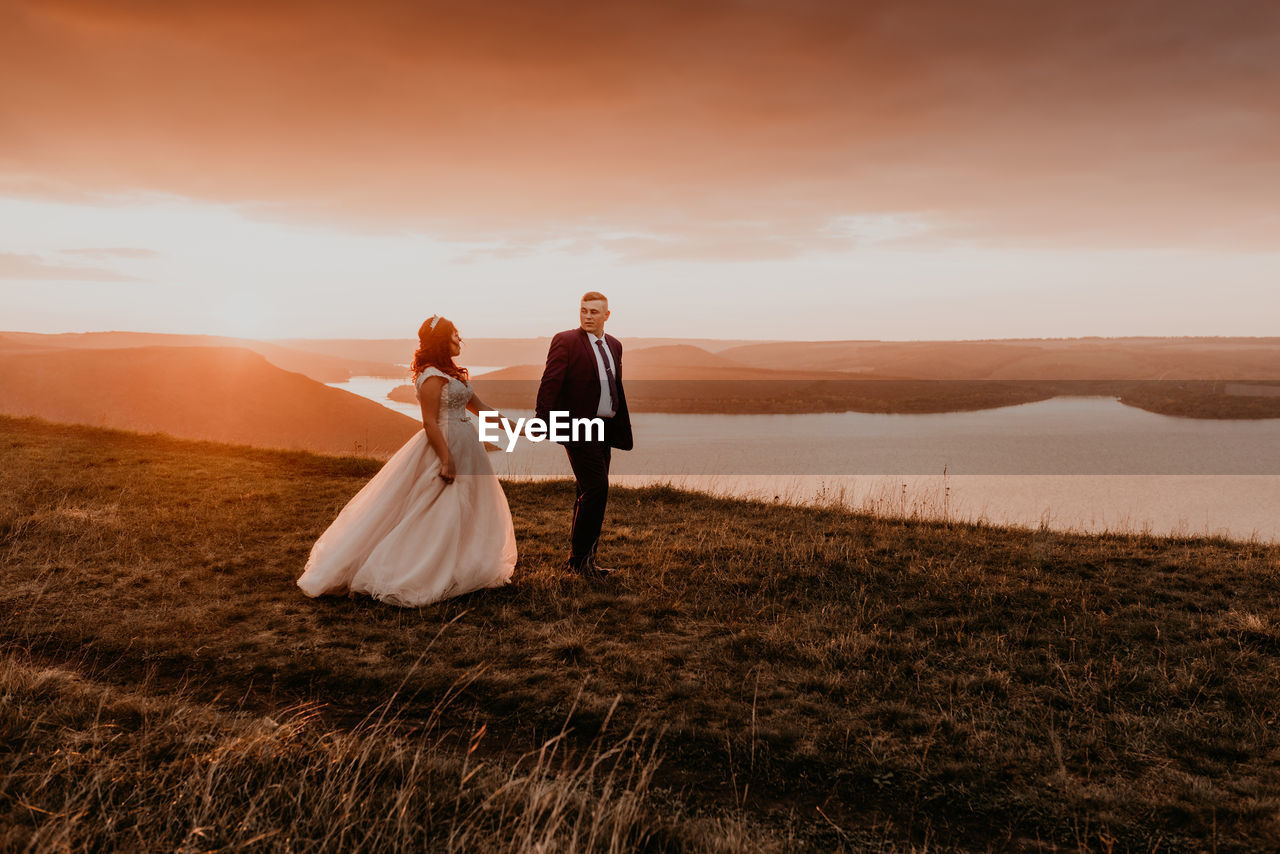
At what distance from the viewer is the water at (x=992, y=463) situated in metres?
26.6

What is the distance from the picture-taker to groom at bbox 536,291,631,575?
7.96m

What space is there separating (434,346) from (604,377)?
188 centimetres

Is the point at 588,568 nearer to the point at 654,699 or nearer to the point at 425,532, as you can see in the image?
the point at 425,532

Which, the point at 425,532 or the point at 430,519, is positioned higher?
the point at 430,519

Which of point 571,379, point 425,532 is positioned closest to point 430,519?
point 425,532

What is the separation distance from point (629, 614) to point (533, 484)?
7.79 m

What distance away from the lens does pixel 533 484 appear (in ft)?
47.6

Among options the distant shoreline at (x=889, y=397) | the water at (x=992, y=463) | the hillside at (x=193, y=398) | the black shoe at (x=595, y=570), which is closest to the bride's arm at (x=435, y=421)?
the black shoe at (x=595, y=570)

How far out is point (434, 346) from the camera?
25.2 ft

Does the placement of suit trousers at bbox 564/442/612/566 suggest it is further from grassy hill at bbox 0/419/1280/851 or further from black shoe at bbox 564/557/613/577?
grassy hill at bbox 0/419/1280/851

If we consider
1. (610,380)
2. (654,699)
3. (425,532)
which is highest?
(610,380)

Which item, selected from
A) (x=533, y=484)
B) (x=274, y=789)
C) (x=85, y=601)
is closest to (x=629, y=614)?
(x=274, y=789)

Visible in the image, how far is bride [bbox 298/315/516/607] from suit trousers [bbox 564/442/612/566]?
79 centimetres

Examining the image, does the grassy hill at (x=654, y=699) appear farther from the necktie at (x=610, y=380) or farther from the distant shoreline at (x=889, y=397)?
the distant shoreline at (x=889, y=397)
